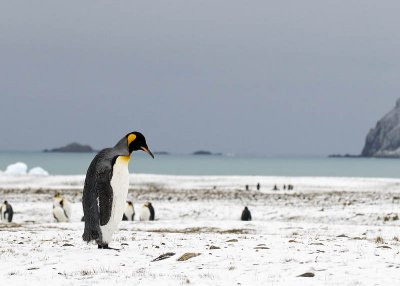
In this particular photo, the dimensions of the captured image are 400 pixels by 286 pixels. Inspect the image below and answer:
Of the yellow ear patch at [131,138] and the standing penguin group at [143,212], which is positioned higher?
the yellow ear patch at [131,138]

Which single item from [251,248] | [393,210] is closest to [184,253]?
[251,248]

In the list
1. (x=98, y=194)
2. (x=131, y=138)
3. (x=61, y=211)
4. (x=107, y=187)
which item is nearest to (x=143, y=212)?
(x=61, y=211)

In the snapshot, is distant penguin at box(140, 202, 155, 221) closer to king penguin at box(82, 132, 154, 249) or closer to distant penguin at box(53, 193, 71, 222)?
distant penguin at box(53, 193, 71, 222)

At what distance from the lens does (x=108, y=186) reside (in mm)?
10773

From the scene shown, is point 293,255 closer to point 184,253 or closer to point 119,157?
point 184,253

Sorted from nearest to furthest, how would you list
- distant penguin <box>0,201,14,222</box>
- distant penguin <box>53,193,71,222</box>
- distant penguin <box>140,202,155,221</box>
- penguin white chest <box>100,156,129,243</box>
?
1. penguin white chest <box>100,156,129,243</box>
2. distant penguin <box>0,201,14,222</box>
3. distant penguin <box>53,193,71,222</box>
4. distant penguin <box>140,202,155,221</box>

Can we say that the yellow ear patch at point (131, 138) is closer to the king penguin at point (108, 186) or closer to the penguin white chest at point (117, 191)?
the king penguin at point (108, 186)

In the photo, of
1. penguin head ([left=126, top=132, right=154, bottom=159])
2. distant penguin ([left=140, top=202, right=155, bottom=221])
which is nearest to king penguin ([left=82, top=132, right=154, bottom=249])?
penguin head ([left=126, top=132, right=154, bottom=159])

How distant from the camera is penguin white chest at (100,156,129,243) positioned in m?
10.8

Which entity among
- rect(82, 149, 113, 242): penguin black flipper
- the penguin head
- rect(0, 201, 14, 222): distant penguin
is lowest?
rect(0, 201, 14, 222): distant penguin

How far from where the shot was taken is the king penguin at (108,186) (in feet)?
35.3

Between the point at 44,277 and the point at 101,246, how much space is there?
252cm

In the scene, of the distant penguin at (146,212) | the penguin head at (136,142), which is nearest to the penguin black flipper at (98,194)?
the penguin head at (136,142)

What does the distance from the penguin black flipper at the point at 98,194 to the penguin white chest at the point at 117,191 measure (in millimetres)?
76
